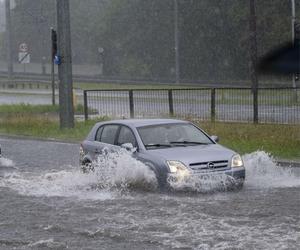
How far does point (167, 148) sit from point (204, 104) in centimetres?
1274

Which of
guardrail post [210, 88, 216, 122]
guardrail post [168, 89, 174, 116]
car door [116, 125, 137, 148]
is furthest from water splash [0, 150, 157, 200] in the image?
guardrail post [168, 89, 174, 116]

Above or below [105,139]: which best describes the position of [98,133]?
above

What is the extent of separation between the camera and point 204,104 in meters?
25.0

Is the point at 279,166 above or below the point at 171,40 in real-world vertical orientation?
below

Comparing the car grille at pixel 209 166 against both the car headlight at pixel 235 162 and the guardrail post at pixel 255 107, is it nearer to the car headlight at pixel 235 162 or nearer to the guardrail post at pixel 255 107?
the car headlight at pixel 235 162

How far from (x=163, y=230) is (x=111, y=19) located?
7467 cm

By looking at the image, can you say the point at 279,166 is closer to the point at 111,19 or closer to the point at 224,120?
the point at 224,120

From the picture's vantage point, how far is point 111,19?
8238 cm

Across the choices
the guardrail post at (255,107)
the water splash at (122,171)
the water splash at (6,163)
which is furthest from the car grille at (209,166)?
the guardrail post at (255,107)

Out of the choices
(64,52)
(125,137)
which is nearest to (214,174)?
(125,137)

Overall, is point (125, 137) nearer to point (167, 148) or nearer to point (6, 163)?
point (167, 148)

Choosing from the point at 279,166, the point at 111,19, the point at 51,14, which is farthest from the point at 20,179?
the point at 51,14

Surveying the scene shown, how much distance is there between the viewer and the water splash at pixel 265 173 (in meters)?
13.3

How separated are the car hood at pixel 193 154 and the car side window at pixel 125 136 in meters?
0.75
